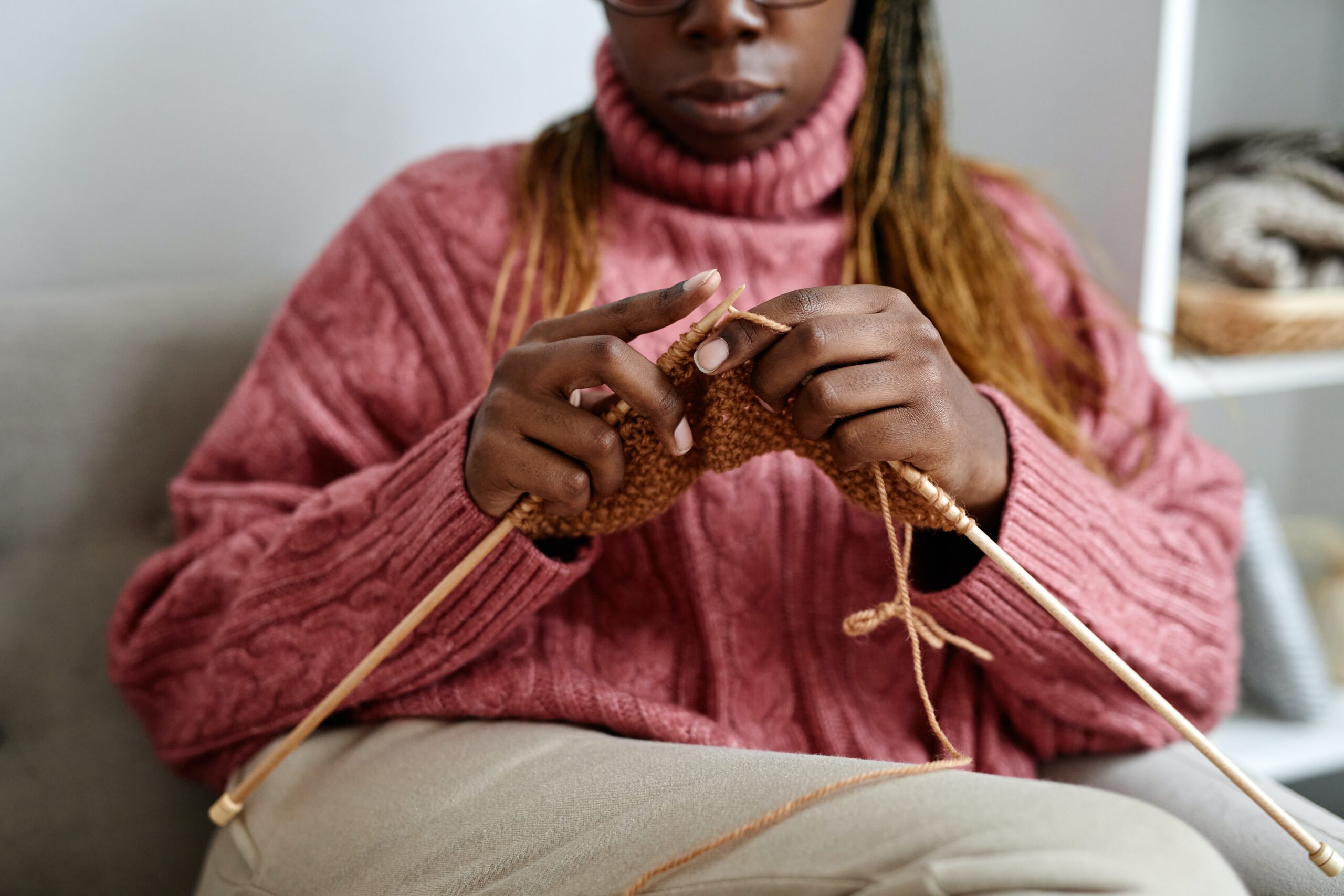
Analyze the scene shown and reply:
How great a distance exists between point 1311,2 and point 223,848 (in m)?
1.75

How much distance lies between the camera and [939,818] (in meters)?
0.49

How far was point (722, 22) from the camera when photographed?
0.78 meters

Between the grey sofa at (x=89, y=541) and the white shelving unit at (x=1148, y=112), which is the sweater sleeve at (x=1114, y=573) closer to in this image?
the white shelving unit at (x=1148, y=112)

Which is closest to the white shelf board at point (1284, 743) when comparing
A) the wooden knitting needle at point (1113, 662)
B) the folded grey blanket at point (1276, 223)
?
the folded grey blanket at point (1276, 223)

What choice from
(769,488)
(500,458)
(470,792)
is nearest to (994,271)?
(769,488)

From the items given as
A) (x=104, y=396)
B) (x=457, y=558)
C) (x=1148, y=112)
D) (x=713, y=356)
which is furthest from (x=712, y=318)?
(x=1148, y=112)

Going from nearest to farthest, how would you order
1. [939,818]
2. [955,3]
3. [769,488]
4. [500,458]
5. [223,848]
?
1. [939,818]
2. [500,458]
3. [223,848]
4. [769,488]
5. [955,3]

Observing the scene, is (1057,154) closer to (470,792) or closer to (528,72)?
(528,72)

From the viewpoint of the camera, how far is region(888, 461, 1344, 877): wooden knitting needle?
583mm

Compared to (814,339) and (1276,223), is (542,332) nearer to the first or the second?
(814,339)

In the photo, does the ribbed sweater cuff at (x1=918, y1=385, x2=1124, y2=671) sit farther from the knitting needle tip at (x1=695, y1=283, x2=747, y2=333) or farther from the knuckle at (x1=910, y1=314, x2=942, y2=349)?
the knitting needle tip at (x1=695, y1=283, x2=747, y2=333)

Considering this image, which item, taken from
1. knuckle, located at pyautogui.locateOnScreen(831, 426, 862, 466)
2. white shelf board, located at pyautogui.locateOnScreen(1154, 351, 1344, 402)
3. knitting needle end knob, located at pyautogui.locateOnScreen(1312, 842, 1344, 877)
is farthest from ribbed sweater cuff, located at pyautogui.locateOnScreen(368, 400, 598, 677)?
white shelf board, located at pyautogui.locateOnScreen(1154, 351, 1344, 402)

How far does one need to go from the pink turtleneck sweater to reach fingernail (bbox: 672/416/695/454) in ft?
0.47

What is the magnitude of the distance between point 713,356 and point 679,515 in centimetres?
28
